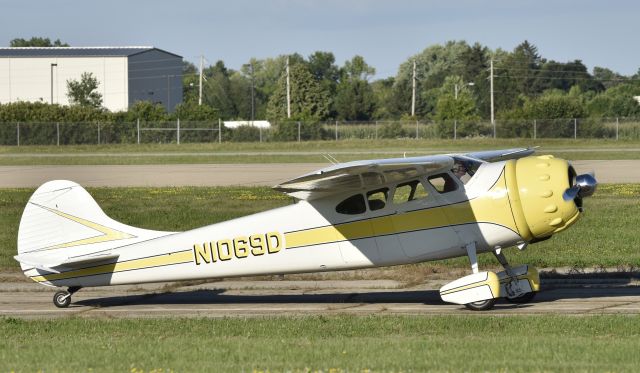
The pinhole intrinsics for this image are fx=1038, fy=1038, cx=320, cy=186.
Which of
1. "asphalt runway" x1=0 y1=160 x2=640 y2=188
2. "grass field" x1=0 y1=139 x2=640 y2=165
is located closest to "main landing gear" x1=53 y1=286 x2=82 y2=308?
"asphalt runway" x1=0 y1=160 x2=640 y2=188

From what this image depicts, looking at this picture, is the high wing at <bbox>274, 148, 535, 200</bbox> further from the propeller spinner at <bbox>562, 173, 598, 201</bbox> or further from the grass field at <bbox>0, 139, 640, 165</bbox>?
the grass field at <bbox>0, 139, 640, 165</bbox>

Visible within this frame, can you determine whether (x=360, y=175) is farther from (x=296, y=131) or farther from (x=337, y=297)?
(x=296, y=131)

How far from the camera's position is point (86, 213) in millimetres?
14516

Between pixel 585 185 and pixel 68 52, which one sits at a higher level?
pixel 68 52

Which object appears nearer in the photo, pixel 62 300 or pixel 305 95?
pixel 62 300

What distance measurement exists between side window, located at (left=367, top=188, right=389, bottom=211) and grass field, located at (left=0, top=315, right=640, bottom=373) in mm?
1822

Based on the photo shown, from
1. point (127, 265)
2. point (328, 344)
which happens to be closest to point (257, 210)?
point (127, 265)

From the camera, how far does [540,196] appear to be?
13.1 m

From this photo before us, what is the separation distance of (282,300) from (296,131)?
Answer: 60179 mm

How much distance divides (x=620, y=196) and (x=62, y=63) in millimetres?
82529

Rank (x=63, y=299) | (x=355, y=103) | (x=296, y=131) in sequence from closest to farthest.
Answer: (x=63, y=299), (x=296, y=131), (x=355, y=103)

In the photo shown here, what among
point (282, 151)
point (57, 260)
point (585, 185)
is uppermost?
point (585, 185)

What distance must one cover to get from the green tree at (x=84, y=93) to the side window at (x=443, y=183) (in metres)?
81.0

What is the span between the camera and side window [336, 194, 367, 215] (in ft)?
46.2
